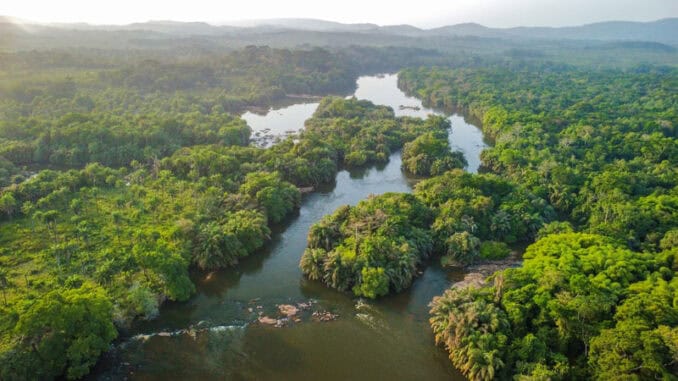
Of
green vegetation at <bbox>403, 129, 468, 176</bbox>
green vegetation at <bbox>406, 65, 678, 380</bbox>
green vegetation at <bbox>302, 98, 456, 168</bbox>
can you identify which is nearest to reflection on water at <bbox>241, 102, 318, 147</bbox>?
green vegetation at <bbox>302, 98, 456, 168</bbox>

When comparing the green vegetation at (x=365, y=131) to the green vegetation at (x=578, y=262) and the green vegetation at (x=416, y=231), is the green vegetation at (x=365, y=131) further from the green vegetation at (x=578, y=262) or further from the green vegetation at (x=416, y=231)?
the green vegetation at (x=416, y=231)

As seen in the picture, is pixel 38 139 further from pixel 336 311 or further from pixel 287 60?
pixel 287 60

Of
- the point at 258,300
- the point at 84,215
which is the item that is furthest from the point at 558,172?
the point at 84,215

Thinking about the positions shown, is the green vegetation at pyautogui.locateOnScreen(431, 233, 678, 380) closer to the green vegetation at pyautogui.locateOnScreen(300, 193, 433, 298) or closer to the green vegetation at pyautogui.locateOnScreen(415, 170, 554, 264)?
the green vegetation at pyautogui.locateOnScreen(300, 193, 433, 298)

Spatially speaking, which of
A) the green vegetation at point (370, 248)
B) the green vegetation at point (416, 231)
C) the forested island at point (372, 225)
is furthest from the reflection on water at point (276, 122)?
the green vegetation at point (370, 248)

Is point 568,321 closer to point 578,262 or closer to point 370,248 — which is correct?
point 578,262
